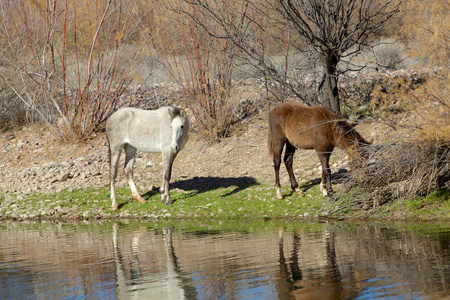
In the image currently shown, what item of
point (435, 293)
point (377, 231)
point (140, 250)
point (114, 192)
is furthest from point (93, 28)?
point (435, 293)

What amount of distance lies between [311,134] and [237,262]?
482 centimetres

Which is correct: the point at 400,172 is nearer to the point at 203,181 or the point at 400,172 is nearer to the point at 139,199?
the point at 203,181

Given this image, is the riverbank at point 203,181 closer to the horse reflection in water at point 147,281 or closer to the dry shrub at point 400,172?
the dry shrub at point 400,172

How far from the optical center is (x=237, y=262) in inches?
273

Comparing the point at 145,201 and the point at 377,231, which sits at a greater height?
the point at 145,201

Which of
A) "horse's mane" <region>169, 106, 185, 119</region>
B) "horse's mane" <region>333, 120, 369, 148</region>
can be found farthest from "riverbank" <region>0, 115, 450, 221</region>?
"horse's mane" <region>169, 106, 185, 119</region>

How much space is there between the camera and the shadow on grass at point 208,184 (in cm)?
1305

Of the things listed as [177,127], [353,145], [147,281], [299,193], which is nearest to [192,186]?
[177,127]

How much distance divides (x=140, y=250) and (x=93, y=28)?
38.2 ft

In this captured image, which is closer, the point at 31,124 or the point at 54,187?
the point at 54,187

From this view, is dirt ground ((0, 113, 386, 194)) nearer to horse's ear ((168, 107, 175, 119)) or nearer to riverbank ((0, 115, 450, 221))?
riverbank ((0, 115, 450, 221))

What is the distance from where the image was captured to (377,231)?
8516 mm

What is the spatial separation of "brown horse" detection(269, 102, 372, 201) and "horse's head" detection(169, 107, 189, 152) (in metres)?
1.97

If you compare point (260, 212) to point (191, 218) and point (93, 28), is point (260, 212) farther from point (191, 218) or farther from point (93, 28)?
point (93, 28)
